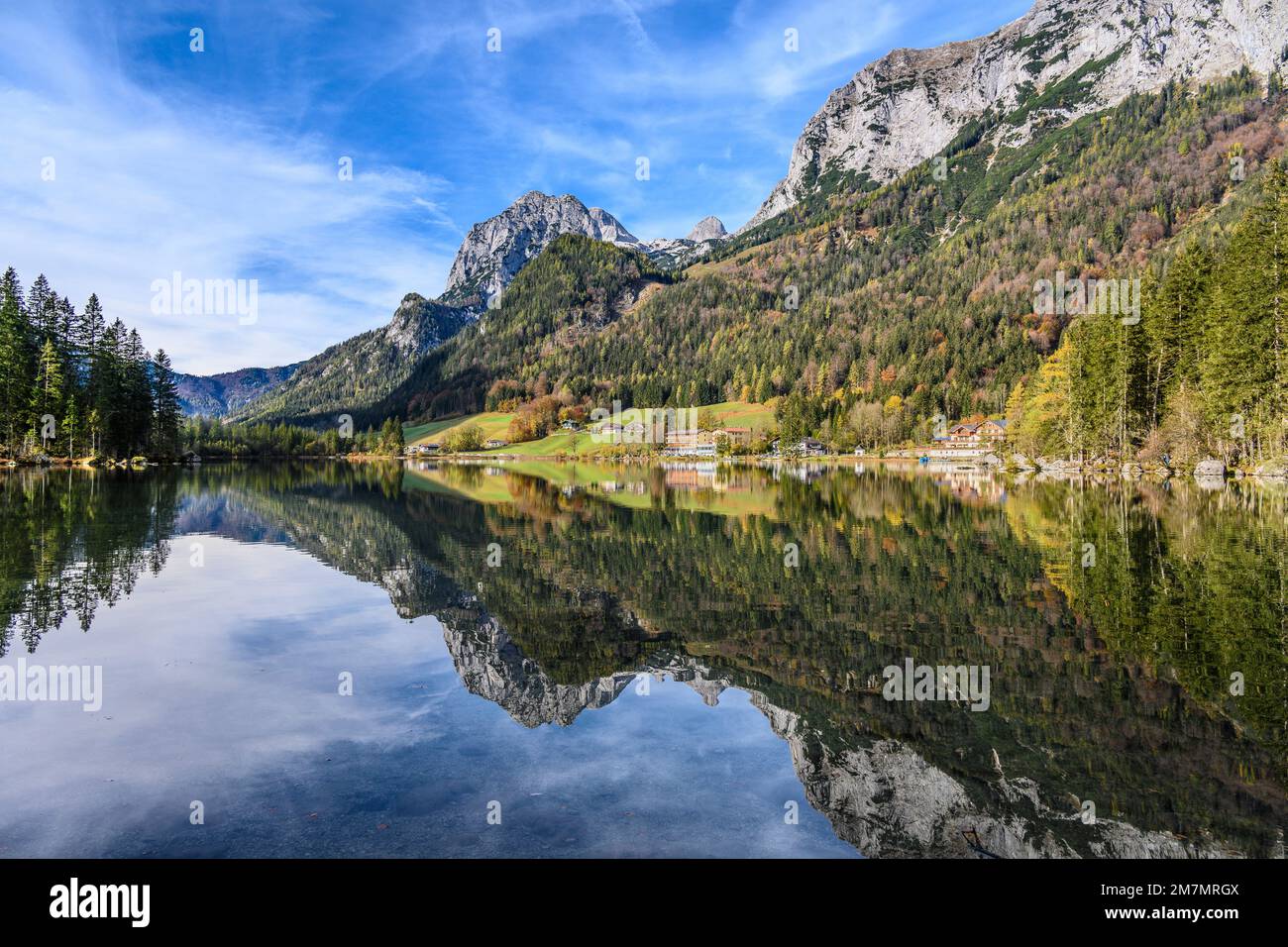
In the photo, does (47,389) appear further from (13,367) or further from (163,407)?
(163,407)

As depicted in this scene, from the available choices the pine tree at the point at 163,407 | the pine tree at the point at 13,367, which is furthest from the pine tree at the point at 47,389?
the pine tree at the point at 163,407

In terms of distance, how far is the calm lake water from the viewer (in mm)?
7051

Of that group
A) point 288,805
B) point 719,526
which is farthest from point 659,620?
point 719,526

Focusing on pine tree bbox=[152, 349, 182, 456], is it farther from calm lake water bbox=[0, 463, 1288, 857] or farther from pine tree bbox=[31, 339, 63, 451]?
calm lake water bbox=[0, 463, 1288, 857]

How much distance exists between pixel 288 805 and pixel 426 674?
16.2 ft

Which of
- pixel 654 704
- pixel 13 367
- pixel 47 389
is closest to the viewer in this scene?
pixel 654 704

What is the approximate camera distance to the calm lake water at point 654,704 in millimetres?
7051

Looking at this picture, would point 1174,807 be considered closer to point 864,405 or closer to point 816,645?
point 816,645

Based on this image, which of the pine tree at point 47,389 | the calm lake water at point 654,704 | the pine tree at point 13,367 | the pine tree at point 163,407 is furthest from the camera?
the pine tree at point 163,407

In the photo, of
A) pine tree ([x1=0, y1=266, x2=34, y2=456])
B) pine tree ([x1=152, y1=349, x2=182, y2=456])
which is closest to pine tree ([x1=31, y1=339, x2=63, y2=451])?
pine tree ([x1=0, y1=266, x2=34, y2=456])

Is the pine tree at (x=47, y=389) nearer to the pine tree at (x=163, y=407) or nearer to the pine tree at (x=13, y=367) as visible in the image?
the pine tree at (x=13, y=367)

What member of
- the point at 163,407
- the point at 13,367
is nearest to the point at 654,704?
the point at 13,367

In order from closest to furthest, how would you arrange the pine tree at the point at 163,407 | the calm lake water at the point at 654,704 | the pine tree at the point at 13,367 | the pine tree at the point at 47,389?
the calm lake water at the point at 654,704, the pine tree at the point at 13,367, the pine tree at the point at 47,389, the pine tree at the point at 163,407

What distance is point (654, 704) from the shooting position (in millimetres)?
10945
